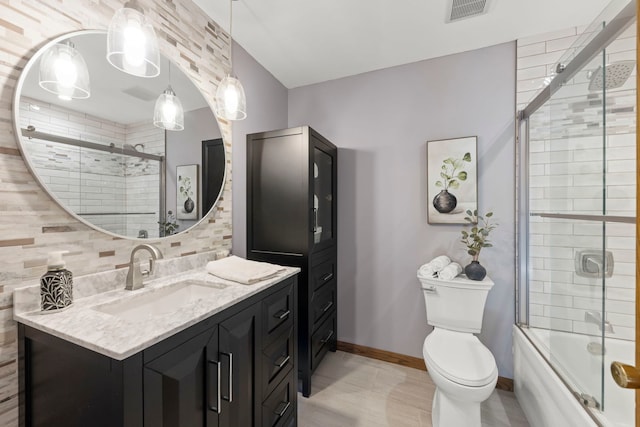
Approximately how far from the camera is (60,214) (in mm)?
1006

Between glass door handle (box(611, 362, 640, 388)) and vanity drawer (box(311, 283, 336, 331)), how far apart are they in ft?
5.03

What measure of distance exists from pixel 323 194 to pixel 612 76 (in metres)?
1.70

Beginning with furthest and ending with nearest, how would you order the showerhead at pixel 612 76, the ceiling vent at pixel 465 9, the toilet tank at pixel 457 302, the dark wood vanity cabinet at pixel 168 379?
the toilet tank at pixel 457 302
the ceiling vent at pixel 465 9
the showerhead at pixel 612 76
the dark wood vanity cabinet at pixel 168 379

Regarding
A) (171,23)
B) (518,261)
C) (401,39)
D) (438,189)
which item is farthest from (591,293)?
(171,23)

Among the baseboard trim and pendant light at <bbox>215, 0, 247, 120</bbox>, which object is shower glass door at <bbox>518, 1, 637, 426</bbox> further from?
pendant light at <bbox>215, 0, 247, 120</bbox>

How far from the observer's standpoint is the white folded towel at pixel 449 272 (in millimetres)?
1816

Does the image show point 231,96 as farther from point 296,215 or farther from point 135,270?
point 135,270

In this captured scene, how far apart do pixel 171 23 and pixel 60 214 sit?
A: 118 cm

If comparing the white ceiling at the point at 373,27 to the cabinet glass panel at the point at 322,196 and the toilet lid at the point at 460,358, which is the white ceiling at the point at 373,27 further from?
the toilet lid at the point at 460,358

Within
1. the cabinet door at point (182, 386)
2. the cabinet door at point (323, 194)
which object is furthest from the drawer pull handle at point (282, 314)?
the cabinet door at point (323, 194)

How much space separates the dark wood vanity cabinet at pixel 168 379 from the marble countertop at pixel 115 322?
0.03m

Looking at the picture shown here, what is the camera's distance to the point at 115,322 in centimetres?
82

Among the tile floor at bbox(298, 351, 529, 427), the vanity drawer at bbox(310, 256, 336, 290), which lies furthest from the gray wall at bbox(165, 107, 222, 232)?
the tile floor at bbox(298, 351, 529, 427)

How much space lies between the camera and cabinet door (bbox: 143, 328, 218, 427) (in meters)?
0.74
